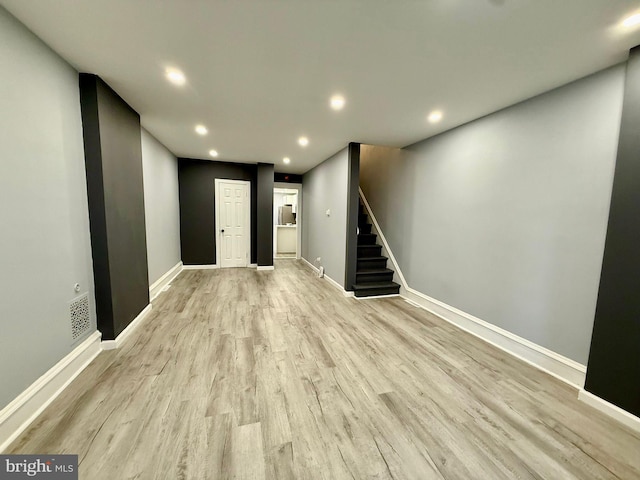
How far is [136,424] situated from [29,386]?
29.4 inches

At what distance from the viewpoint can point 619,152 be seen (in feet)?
5.56

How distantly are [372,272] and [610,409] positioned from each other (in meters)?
2.87

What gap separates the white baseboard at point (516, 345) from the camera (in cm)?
203

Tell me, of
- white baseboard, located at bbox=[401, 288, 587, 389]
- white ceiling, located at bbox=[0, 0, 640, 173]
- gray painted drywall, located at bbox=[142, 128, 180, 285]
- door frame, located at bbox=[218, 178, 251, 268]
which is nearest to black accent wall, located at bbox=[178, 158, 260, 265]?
door frame, located at bbox=[218, 178, 251, 268]

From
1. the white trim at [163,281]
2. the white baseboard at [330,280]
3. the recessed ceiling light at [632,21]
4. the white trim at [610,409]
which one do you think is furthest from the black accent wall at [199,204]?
the white trim at [610,409]

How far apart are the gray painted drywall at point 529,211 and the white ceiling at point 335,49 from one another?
30cm

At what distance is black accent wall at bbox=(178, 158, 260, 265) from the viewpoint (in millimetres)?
5641

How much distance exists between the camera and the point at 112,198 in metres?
2.34

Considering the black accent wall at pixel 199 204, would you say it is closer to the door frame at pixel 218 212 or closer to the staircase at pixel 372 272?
the door frame at pixel 218 212

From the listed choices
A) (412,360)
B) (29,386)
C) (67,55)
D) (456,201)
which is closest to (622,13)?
(456,201)

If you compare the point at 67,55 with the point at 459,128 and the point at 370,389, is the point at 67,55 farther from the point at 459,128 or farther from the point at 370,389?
the point at 459,128

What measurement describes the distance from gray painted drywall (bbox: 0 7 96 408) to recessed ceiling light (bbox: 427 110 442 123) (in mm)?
3378

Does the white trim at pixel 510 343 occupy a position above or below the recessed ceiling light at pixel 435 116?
below

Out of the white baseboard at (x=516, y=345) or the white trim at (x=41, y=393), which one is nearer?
the white trim at (x=41, y=393)
